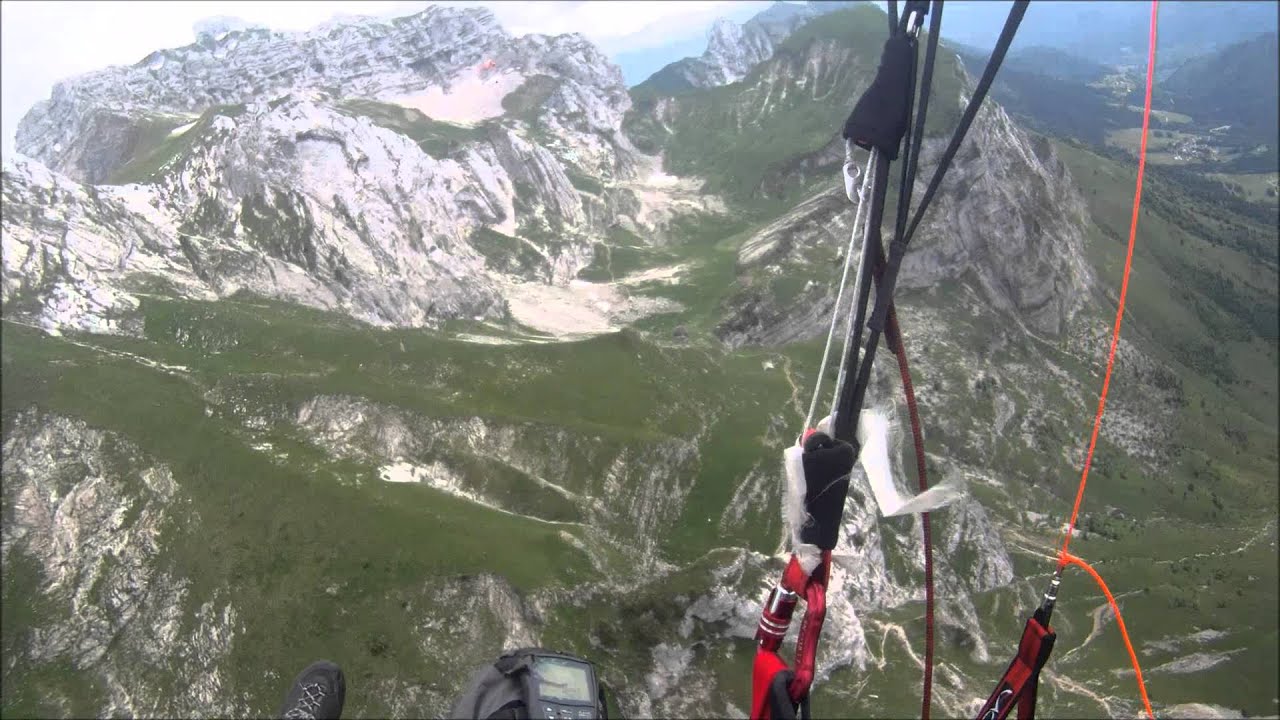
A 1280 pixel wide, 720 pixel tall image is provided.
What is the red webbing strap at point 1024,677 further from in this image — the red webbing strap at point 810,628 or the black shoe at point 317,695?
the black shoe at point 317,695

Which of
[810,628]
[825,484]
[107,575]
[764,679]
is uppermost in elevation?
[825,484]

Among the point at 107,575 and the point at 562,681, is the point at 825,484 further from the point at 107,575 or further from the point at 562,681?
the point at 107,575

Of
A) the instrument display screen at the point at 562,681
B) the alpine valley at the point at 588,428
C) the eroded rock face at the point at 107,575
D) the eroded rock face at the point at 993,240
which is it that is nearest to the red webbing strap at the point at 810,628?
the alpine valley at the point at 588,428

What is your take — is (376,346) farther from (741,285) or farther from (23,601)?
(741,285)

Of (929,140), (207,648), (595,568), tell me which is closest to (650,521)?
(595,568)

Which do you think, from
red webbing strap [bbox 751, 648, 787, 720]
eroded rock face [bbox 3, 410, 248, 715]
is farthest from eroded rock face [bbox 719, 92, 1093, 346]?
red webbing strap [bbox 751, 648, 787, 720]

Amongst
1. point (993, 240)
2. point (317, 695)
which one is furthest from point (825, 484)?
point (993, 240)
